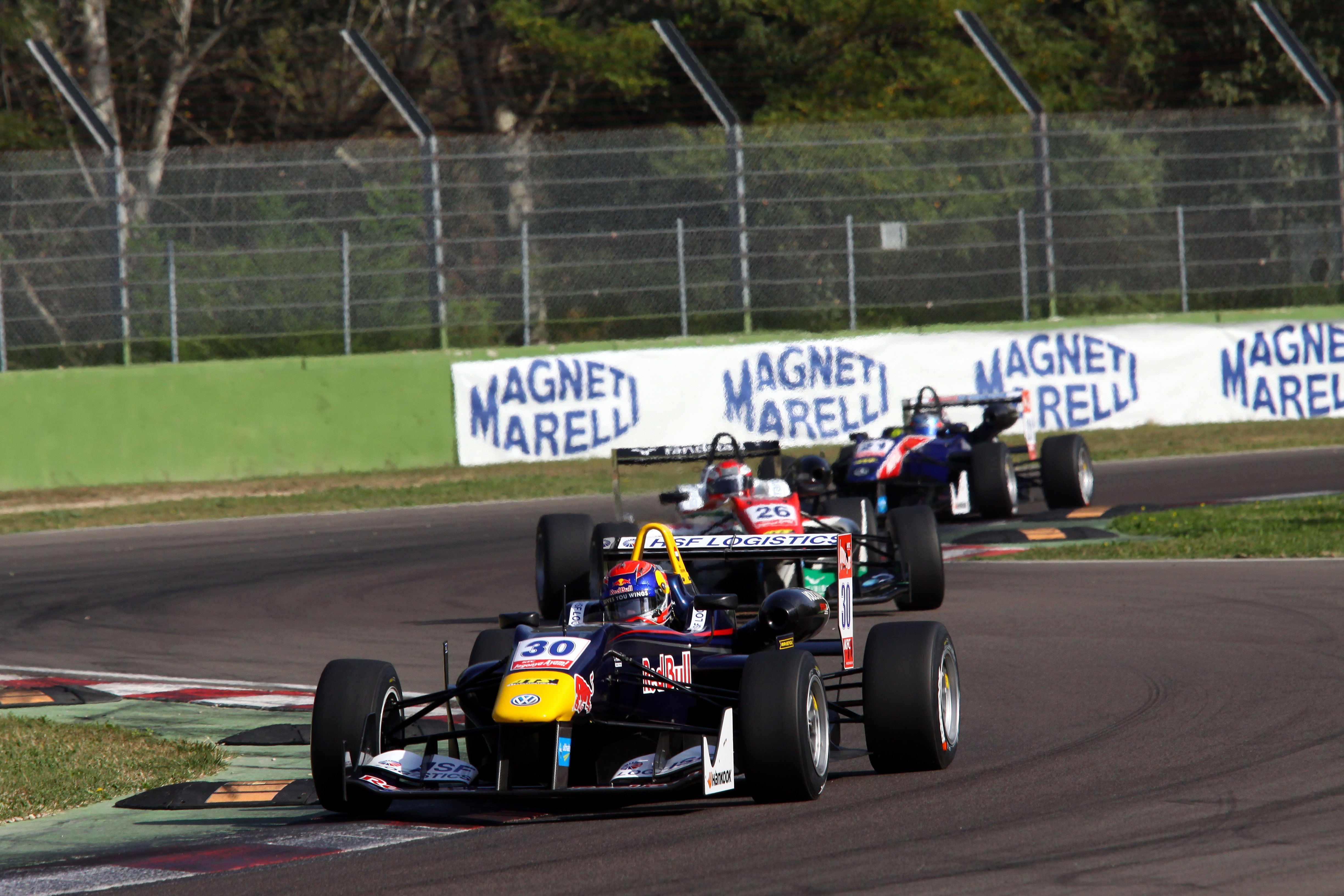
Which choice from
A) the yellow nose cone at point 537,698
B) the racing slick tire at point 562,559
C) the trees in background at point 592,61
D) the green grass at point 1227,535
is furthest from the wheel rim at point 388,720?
the trees in background at point 592,61

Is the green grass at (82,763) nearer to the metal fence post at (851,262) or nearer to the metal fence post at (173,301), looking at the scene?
the metal fence post at (173,301)

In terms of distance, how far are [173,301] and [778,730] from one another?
1714 centimetres

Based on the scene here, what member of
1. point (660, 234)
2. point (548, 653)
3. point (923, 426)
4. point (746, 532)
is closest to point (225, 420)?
point (660, 234)

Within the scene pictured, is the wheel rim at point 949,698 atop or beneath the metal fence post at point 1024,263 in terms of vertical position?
beneath

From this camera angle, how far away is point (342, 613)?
13.0m

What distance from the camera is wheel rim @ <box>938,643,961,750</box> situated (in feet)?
23.6

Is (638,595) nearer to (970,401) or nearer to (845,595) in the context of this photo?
(845,595)

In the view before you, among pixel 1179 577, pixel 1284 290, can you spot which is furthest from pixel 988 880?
pixel 1284 290

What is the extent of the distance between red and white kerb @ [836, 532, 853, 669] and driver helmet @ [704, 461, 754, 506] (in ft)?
13.9

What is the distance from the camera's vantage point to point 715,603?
8.13 metres

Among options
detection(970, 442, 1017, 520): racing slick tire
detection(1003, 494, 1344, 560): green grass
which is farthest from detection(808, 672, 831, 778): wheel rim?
detection(970, 442, 1017, 520): racing slick tire

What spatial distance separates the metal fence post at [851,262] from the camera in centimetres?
2389

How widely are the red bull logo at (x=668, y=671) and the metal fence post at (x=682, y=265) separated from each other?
16.2 m

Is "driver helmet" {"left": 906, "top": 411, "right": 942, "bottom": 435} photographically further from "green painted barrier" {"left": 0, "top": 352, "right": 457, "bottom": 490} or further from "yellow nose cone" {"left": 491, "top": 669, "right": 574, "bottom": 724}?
"yellow nose cone" {"left": 491, "top": 669, "right": 574, "bottom": 724}
